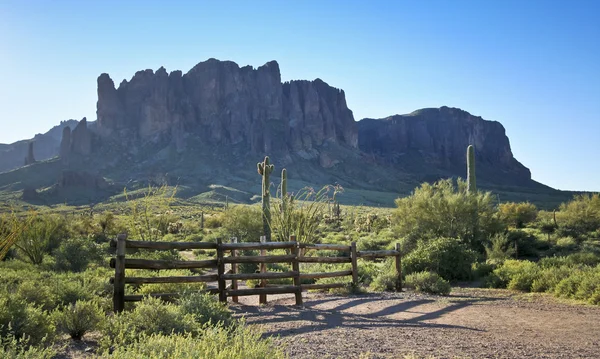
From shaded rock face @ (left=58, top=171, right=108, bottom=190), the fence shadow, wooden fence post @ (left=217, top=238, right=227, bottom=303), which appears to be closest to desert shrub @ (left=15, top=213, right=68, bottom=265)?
wooden fence post @ (left=217, top=238, right=227, bottom=303)

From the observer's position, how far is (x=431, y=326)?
8422mm

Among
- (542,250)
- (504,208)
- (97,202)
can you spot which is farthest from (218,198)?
(542,250)

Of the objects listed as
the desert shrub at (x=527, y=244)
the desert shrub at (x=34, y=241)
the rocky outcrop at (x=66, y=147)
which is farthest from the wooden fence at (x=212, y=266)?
the rocky outcrop at (x=66, y=147)

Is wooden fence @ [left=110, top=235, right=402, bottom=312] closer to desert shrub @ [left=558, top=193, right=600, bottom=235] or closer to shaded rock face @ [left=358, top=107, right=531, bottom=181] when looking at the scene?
desert shrub @ [left=558, top=193, right=600, bottom=235]

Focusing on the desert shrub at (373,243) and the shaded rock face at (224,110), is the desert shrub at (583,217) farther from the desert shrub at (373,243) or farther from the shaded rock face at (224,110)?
the shaded rock face at (224,110)

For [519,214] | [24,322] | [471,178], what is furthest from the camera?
[519,214]

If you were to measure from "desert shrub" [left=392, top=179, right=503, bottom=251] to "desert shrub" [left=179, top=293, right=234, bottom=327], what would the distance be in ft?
52.8

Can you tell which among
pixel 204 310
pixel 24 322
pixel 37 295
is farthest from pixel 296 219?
pixel 24 322

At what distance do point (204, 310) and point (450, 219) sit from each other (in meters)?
18.7

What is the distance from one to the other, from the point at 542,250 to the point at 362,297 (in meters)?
16.0

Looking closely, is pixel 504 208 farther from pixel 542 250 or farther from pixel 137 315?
pixel 137 315

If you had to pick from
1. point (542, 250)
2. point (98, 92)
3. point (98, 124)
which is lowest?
point (542, 250)

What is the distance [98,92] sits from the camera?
15075 cm

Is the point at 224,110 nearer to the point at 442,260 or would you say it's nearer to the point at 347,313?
the point at 442,260
